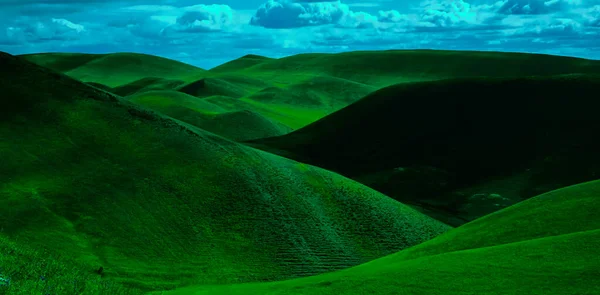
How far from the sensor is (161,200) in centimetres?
5794

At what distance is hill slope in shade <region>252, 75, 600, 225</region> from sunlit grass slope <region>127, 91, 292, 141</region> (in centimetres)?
1897

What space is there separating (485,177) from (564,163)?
11.7 m

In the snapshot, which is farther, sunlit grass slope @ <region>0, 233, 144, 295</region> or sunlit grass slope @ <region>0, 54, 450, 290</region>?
sunlit grass slope @ <region>0, 54, 450, 290</region>

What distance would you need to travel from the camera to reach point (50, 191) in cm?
5519

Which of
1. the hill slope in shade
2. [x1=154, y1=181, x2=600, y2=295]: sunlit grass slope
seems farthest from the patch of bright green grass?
the hill slope in shade

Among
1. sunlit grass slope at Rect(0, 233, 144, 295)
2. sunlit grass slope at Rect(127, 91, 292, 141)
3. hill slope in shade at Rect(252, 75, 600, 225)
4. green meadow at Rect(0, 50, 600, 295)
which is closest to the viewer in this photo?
sunlit grass slope at Rect(0, 233, 144, 295)

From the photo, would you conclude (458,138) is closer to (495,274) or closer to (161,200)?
(161,200)

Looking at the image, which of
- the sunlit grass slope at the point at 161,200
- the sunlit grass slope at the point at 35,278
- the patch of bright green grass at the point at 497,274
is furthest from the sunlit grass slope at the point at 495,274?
the sunlit grass slope at the point at 161,200

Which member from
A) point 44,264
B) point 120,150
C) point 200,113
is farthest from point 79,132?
point 200,113

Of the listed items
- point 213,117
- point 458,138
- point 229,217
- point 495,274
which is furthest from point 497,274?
point 213,117

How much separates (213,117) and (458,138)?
190 ft

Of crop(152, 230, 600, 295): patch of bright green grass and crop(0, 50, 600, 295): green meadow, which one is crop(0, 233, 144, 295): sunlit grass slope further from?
crop(152, 230, 600, 295): patch of bright green grass

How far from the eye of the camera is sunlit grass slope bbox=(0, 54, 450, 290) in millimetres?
51031

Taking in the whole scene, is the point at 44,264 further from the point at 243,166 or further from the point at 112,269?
the point at 243,166
